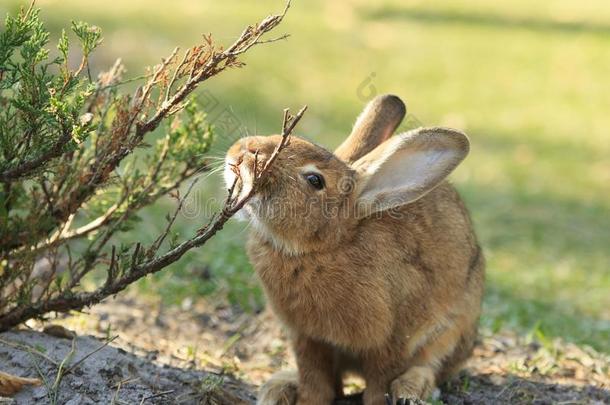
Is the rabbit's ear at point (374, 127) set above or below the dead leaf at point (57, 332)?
above

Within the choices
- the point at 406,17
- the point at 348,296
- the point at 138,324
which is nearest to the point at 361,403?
the point at 348,296

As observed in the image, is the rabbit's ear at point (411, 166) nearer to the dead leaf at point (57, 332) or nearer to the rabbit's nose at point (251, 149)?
the rabbit's nose at point (251, 149)

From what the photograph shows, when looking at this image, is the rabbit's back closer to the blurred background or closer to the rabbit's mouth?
the rabbit's mouth

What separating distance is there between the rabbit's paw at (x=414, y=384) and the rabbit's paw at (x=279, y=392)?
54cm

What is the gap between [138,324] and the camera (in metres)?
6.14

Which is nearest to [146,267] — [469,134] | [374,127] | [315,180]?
[315,180]

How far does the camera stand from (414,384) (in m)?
4.72

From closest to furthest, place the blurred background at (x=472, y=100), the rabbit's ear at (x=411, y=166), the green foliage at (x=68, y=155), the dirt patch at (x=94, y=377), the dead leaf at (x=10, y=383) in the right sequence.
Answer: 1. the green foliage at (x=68, y=155)
2. the dead leaf at (x=10, y=383)
3. the dirt patch at (x=94, y=377)
4. the rabbit's ear at (x=411, y=166)
5. the blurred background at (x=472, y=100)

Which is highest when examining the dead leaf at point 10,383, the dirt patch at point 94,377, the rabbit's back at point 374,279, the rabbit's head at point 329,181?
the rabbit's head at point 329,181

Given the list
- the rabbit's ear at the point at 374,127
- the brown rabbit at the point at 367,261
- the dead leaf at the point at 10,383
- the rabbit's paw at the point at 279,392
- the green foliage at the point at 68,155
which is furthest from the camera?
the rabbit's ear at the point at 374,127

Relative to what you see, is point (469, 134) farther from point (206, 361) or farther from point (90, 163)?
point (90, 163)

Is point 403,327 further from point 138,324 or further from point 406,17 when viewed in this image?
point 406,17

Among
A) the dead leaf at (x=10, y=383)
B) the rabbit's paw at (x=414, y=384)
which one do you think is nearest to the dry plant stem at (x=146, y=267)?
the dead leaf at (x=10, y=383)

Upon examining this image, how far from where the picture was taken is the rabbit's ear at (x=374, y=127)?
5.23 meters
